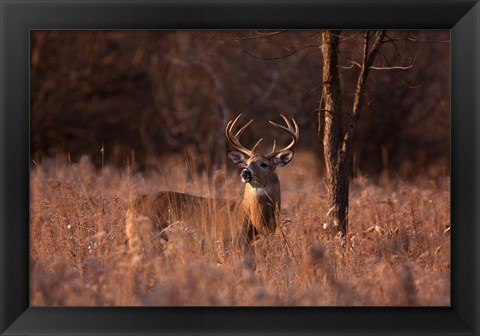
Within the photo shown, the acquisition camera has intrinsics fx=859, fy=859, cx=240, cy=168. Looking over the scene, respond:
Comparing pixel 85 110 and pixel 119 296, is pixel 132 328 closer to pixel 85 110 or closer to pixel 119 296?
pixel 119 296

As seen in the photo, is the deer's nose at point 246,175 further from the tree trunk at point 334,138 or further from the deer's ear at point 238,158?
the tree trunk at point 334,138

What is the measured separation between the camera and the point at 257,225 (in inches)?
290

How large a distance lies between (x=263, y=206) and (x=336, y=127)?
3.09ft

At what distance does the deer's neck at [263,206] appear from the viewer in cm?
738

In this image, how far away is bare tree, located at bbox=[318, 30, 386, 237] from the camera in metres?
7.42

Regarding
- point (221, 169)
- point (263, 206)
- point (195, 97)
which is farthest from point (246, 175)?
point (195, 97)

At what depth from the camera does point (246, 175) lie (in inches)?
281

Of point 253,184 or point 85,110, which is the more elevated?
point 85,110

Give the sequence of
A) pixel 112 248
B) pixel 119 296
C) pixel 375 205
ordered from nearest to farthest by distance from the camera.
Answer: pixel 119 296 < pixel 112 248 < pixel 375 205
